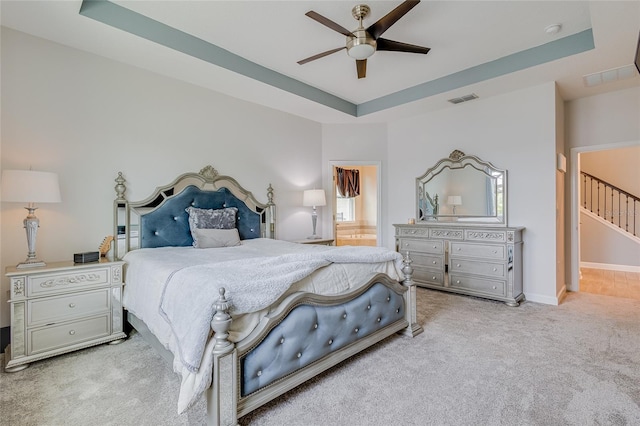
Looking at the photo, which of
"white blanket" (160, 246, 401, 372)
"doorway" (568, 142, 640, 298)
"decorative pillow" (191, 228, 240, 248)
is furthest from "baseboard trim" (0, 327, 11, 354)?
"doorway" (568, 142, 640, 298)

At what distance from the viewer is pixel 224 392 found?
1576 mm

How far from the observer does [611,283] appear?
15.6 feet

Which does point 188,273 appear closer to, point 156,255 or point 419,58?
point 156,255

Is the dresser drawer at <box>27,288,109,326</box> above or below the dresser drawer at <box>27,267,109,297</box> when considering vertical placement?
below

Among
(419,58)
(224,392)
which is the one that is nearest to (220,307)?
(224,392)

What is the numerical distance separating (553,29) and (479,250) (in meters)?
2.48

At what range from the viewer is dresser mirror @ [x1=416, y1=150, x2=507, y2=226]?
4258mm

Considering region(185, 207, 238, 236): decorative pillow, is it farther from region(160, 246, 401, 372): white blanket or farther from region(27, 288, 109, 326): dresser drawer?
region(160, 246, 401, 372): white blanket

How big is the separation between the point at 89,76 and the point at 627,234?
8589 mm

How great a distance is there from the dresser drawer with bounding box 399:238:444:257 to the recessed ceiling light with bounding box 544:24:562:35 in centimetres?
261

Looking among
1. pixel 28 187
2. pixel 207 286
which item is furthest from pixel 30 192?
pixel 207 286

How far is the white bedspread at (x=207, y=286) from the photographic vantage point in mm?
1565

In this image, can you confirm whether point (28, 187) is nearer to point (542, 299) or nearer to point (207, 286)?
point (207, 286)

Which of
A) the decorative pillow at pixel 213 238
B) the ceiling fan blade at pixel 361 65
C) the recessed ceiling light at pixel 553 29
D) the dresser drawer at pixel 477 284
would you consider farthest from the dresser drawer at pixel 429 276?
the recessed ceiling light at pixel 553 29
